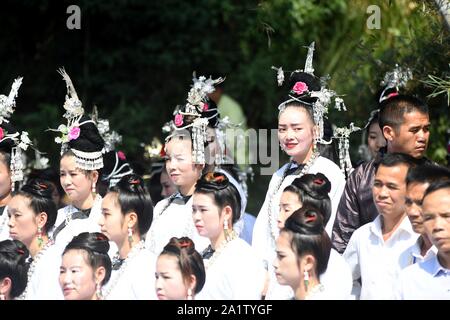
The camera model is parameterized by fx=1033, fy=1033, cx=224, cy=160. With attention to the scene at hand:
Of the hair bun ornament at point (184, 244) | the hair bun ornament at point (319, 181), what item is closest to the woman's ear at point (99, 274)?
the hair bun ornament at point (184, 244)

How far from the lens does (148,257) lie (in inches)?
219

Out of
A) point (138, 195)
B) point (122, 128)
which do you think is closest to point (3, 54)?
point (122, 128)

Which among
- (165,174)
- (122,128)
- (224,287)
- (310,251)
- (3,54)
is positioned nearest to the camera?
(310,251)

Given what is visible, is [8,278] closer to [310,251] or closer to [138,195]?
[138,195]

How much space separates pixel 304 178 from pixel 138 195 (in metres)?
0.96

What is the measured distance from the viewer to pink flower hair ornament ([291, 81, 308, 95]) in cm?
621

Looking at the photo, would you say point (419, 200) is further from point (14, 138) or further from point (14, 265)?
point (14, 138)

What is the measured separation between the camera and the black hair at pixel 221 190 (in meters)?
A: 5.64

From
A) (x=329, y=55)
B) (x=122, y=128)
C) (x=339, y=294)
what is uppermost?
(x=329, y=55)

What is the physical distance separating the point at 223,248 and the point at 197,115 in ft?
4.24

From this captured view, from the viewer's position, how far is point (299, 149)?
610 centimetres

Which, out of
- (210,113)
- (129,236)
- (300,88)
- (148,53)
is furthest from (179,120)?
(148,53)

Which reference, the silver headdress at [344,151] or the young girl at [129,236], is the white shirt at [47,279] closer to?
the young girl at [129,236]

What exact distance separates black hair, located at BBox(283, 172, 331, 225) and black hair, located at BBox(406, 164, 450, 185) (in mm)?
569
